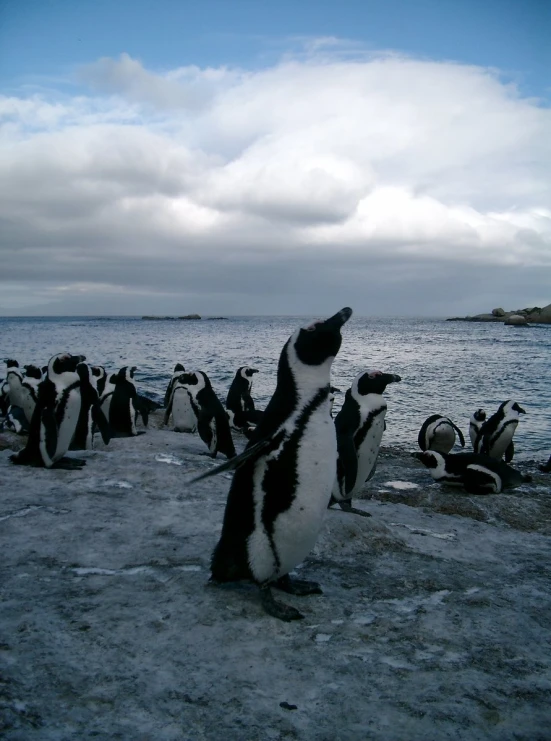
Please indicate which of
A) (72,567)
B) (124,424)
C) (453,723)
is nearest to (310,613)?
(453,723)

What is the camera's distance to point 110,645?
2.63m

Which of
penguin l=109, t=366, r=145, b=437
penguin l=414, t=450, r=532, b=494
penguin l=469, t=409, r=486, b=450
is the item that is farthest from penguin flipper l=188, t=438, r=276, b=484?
penguin l=469, t=409, r=486, b=450

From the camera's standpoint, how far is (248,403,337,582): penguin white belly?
327 cm

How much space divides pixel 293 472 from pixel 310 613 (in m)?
0.76

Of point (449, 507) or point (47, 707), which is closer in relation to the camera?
point (47, 707)

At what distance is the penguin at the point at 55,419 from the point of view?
20.9 feet

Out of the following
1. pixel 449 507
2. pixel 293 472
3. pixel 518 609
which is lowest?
pixel 449 507

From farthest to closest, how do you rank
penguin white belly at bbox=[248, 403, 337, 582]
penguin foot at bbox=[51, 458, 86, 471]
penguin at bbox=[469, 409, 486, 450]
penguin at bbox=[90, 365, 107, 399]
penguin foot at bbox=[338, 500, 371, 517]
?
penguin at bbox=[469, 409, 486, 450] < penguin at bbox=[90, 365, 107, 399] < penguin foot at bbox=[51, 458, 86, 471] < penguin foot at bbox=[338, 500, 371, 517] < penguin white belly at bbox=[248, 403, 337, 582]

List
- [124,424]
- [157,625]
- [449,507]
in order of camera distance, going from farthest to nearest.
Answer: [124,424], [449,507], [157,625]

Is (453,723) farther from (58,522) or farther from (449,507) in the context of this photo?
(449,507)

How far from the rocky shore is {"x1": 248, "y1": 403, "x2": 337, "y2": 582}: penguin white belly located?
224mm

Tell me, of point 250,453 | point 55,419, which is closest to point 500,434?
point 55,419

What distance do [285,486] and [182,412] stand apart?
352 inches

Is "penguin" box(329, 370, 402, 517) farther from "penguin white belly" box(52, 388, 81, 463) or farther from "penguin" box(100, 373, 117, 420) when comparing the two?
"penguin" box(100, 373, 117, 420)
